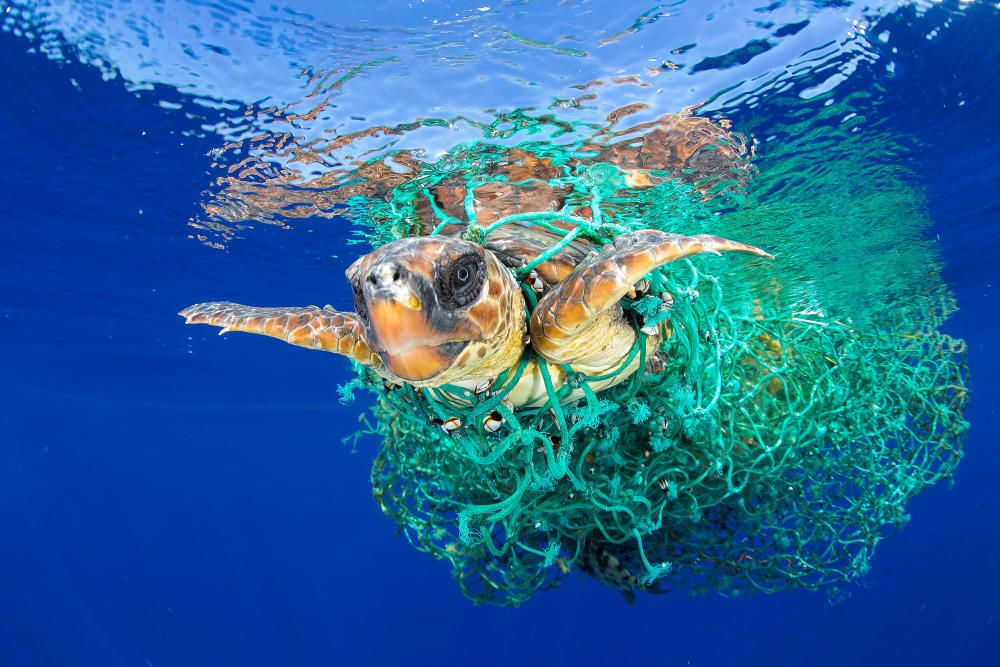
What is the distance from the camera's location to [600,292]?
6.77 feet

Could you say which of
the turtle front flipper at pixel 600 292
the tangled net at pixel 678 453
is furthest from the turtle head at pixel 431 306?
the tangled net at pixel 678 453

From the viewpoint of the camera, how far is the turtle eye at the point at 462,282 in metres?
2.02

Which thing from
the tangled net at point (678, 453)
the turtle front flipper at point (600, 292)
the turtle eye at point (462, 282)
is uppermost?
the turtle eye at point (462, 282)

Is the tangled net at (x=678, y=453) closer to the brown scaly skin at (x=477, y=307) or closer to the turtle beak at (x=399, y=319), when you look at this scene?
the brown scaly skin at (x=477, y=307)

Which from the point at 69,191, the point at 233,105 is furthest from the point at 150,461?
the point at 233,105

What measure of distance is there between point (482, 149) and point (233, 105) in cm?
217

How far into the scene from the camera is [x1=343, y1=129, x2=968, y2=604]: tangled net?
2770mm

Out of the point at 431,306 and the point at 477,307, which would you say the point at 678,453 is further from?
the point at 431,306

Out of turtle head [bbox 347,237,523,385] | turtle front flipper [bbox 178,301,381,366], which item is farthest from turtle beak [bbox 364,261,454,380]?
turtle front flipper [bbox 178,301,381,366]

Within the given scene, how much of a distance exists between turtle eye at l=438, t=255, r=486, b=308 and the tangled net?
378 millimetres

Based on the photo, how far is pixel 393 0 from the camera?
371 centimetres

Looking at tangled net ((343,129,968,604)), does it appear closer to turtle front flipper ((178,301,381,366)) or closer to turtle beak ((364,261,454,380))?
turtle front flipper ((178,301,381,366))

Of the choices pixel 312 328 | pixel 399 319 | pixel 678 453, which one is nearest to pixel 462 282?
pixel 399 319

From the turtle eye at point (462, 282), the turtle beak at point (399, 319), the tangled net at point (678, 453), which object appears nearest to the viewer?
the turtle beak at point (399, 319)
